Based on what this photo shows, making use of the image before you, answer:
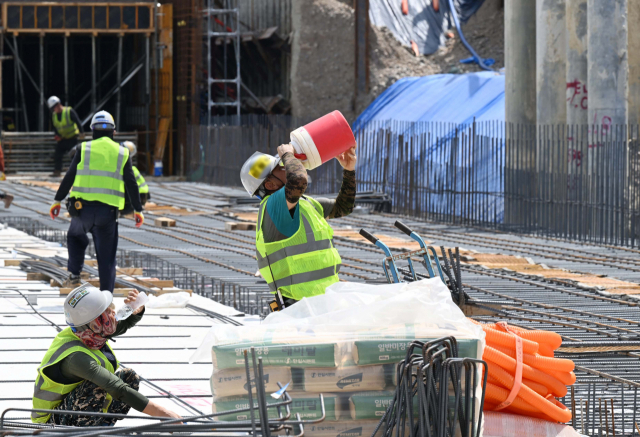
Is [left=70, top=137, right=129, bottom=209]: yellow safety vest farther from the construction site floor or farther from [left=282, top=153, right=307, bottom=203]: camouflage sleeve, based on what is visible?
[left=282, top=153, right=307, bottom=203]: camouflage sleeve

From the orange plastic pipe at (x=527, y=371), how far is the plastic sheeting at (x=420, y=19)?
75.3ft

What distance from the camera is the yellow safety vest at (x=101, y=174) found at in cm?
884

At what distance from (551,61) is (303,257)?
43.1 ft

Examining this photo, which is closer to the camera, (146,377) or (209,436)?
(209,436)

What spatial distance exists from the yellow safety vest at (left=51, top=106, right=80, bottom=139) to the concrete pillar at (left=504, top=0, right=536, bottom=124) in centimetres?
997

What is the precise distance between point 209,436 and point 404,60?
951 inches

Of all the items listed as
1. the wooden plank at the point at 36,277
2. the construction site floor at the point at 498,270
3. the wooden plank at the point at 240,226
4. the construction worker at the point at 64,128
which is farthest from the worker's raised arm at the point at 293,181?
the construction worker at the point at 64,128

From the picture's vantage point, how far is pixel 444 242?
1497 centimetres

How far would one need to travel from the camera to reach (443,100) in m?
23.7

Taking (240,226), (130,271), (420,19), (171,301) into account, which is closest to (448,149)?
(240,226)

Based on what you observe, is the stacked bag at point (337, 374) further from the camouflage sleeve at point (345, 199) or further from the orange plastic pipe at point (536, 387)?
the camouflage sleeve at point (345, 199)

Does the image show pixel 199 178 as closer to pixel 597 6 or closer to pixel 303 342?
pixel 597 6

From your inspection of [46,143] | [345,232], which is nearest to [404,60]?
[46,143]

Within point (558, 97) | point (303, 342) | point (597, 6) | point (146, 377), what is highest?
point (597, 6)
